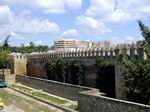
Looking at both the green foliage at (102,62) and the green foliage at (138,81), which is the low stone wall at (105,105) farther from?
the green foliage at (102,62)

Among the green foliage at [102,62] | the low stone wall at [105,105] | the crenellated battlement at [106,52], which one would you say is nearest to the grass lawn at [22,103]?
the low stone wall at [105,105]

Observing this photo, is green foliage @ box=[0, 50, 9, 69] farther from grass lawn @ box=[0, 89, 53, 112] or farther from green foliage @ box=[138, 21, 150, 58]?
green foliage @ box=[138, 21, 150, 58]

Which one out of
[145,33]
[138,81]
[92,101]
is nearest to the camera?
[92,101]

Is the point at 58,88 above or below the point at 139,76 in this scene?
below

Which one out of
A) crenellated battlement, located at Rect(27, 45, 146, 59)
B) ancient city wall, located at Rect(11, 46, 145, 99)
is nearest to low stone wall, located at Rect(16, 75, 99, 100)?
ancient city wall, located at Rect(11, 46, 145, 99)

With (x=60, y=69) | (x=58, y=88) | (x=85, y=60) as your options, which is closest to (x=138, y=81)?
(x=58, y=88)

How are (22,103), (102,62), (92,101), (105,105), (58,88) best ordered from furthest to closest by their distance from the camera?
(58,88) < (102,62) < (22,103) < (92,101) < (105,105)

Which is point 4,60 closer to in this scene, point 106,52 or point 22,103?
point 22,103

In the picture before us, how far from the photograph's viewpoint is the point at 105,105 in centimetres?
2180

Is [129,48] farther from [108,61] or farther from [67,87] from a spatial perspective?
[67,87]

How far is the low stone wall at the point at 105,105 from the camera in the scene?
19.1 meters

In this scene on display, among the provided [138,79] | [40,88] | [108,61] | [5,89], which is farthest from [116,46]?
[5,89]

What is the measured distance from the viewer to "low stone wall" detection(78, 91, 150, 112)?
19.1 meters

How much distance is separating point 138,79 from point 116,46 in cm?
652
